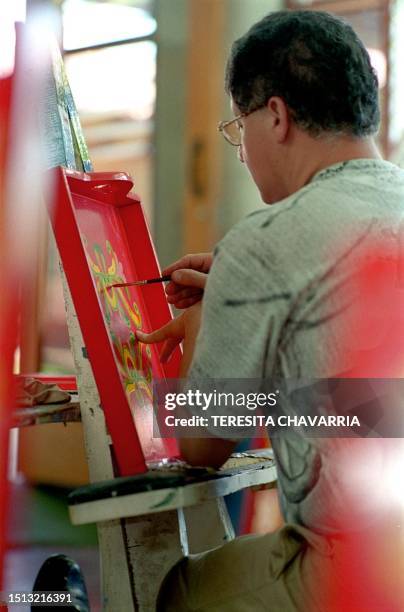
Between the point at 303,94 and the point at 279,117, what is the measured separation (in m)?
0.05

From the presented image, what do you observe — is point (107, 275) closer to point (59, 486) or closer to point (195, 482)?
point (195, 482)

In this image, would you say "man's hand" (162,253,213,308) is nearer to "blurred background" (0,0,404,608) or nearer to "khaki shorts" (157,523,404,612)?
"khaki shorts" (157,523,404,612)

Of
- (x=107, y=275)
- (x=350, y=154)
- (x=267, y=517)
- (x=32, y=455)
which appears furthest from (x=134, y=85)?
(x=350, y=154)

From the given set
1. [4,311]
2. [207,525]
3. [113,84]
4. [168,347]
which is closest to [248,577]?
[207,525]

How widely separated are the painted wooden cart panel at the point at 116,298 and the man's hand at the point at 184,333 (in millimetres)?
59

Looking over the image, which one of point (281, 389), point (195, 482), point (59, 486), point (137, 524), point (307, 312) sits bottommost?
point (59, 486)

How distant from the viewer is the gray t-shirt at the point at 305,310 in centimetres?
115

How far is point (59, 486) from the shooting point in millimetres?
4203

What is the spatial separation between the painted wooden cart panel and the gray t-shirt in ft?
0.69

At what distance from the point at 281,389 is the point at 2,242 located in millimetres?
645

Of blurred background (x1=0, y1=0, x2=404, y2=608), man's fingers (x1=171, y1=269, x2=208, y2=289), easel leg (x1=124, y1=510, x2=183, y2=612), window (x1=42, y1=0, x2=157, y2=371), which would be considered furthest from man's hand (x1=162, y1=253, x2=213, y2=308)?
window (x1=42, y1=0, x2=157, y2=371)

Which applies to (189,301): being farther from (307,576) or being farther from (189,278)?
(307,576)

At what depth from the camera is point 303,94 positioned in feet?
4.09

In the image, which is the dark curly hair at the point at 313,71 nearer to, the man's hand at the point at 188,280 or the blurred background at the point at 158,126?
the man's hand at the point at 188,280
